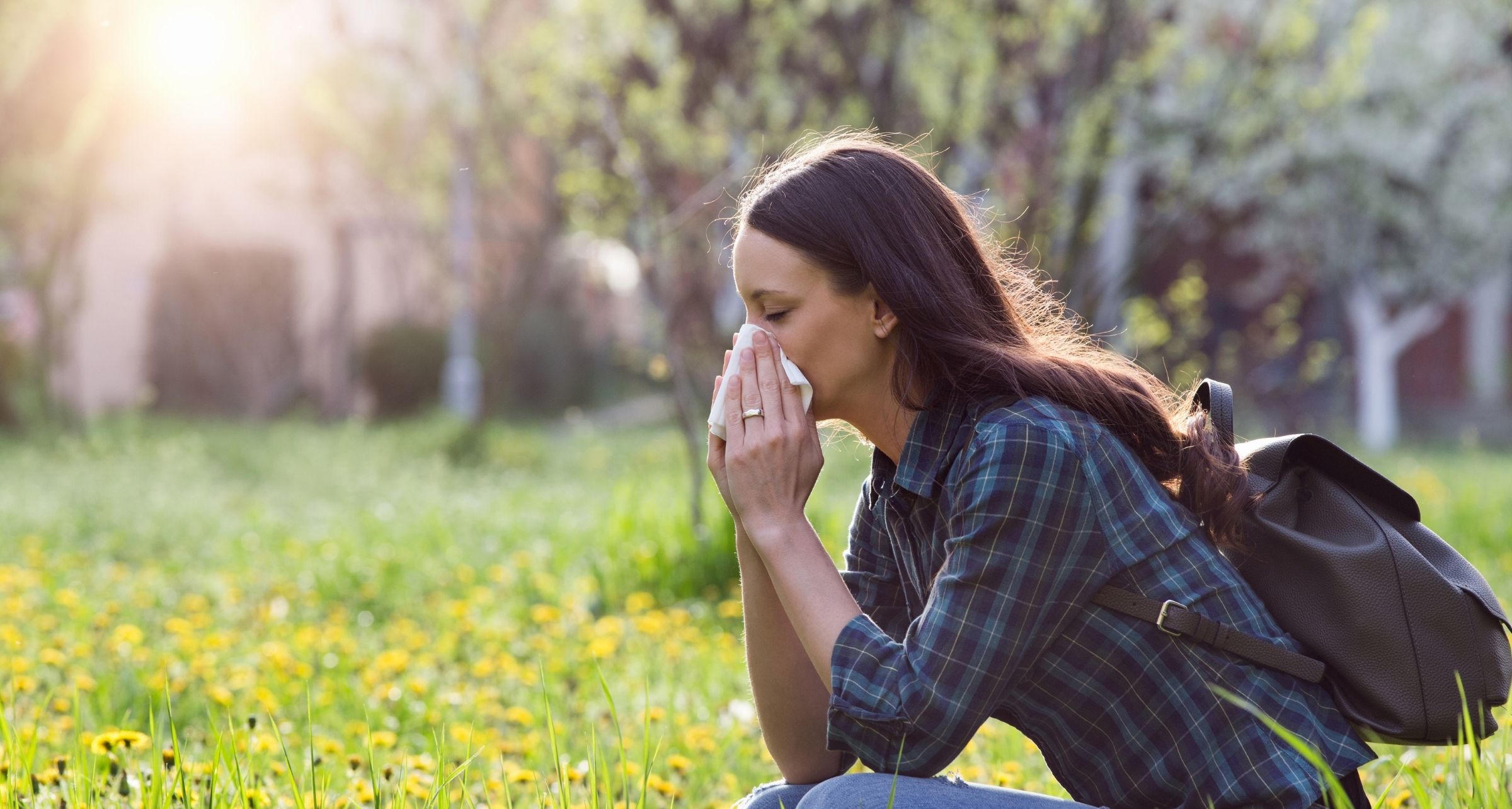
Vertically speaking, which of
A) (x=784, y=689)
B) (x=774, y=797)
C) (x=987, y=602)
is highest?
(x=987, y=602)

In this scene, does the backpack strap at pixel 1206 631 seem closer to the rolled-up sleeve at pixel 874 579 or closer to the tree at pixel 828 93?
the rolled-up sleeve at pixel 874 579

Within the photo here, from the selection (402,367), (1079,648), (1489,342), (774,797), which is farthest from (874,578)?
(1489,342)

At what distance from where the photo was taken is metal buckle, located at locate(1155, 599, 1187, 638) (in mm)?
1642

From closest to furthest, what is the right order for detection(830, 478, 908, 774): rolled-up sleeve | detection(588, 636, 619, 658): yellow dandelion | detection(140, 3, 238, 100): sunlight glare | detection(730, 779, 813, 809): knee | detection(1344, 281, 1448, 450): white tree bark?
detection(730, 779, 813, 809): knee
detection(830, 478, 908, 774): rolled-up sleeve
detection(588, 636, 619, 658): yellow dandelion
detection(140, 3, 238, 100): sunlight glare
detection(1344, 281, 1448, 450): white tree bark

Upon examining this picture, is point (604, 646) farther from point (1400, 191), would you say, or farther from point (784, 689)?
point (1400, 191)

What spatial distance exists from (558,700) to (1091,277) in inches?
188

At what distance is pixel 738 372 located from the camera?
6.21 ft

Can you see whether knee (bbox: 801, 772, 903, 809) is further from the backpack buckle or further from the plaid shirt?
the backpack buckle

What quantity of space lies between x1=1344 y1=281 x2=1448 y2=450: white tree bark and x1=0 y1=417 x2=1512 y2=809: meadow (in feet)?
20.8

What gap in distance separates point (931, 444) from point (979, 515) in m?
0.21

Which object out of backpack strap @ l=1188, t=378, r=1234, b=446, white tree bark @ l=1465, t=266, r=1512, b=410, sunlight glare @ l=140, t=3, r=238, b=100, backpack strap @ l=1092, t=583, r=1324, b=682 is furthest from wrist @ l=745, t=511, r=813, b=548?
white tree bark @ l=1465, t=266, r=1512, b=410

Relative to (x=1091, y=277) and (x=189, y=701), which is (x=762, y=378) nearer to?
(x=189, y=701)

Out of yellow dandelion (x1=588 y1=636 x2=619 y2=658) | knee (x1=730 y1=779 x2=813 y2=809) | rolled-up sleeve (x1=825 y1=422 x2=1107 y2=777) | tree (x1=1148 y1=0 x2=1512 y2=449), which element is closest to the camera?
rolled-up sleeve (x1=825 y1=422 x2=1107 y2=777)

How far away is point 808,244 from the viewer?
1.80 m
